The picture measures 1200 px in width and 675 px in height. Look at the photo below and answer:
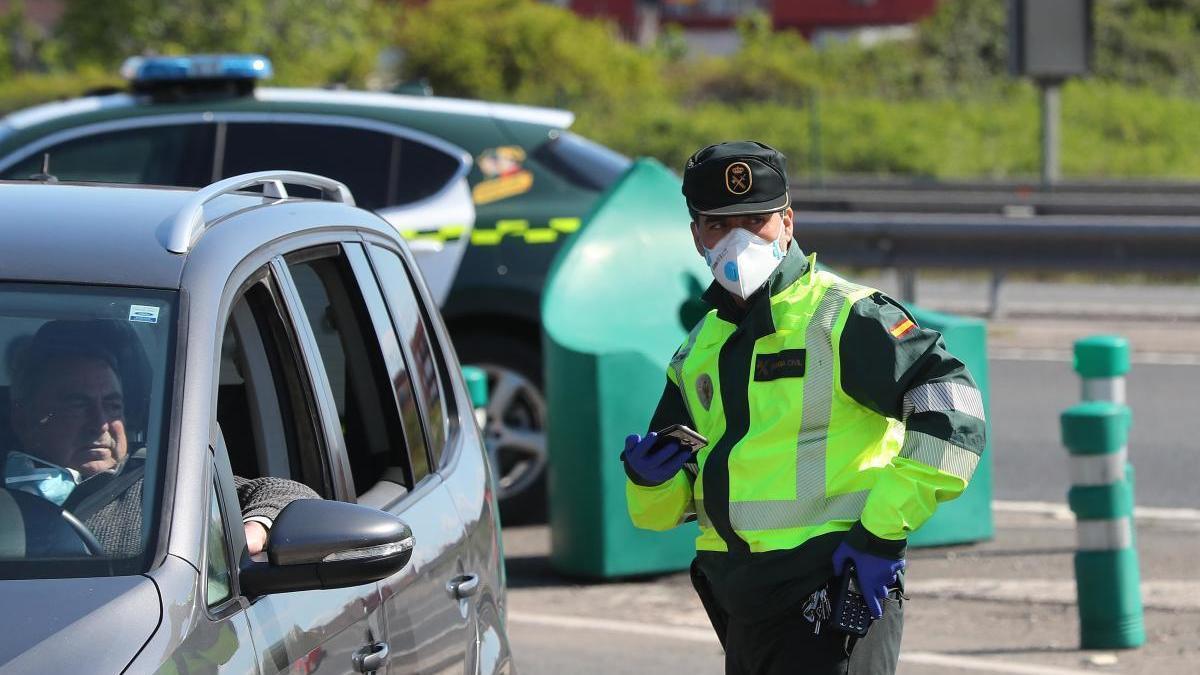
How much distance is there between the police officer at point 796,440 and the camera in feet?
11.0

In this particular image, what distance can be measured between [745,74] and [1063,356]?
92.3 ft

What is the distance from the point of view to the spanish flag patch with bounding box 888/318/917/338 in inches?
134

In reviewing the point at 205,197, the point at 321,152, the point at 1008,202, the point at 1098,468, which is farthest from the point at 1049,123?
the point at 205,197

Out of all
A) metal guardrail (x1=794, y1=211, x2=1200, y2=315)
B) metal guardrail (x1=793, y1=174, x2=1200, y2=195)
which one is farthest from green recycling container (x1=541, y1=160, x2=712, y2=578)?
metal guardrail (x1=793, y1=174, x2=1200, y2=195)

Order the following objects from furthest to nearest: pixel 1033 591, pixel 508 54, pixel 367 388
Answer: pixel 508 54 < pixel 1033 591 < pixel 367 388

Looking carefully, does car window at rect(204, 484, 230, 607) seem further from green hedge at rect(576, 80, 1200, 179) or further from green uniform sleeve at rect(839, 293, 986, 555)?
green hedge at rect(576, 80, 1200, 179)

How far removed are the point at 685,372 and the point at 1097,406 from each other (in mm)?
A: 2693

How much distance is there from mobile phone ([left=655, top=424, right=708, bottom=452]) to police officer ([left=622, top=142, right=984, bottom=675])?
3cm

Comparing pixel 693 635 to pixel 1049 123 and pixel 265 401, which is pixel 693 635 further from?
pixel 1049 123

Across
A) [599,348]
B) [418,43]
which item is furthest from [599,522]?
[418,43]

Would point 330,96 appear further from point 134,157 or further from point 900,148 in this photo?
point 900,148

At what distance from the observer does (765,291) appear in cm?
354

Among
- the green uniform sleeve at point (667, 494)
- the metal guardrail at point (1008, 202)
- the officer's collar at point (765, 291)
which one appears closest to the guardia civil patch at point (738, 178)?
the officer's collar at point (765, 291)

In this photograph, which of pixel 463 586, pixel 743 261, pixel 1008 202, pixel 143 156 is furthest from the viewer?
pixel 1008 202
